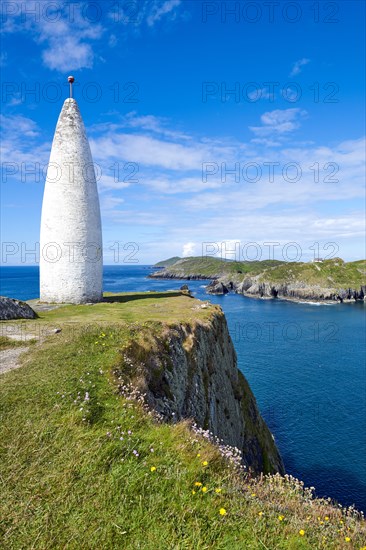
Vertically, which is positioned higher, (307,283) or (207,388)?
(307,283)

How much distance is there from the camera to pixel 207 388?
20.0 meters

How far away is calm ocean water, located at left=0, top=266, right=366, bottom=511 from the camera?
3234 cm

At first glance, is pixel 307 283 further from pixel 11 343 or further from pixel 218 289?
pixel 11 343

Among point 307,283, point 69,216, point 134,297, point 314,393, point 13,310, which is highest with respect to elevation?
point 69,216

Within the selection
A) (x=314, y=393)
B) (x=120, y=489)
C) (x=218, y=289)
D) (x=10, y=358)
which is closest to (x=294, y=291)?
(x=218, y=289)

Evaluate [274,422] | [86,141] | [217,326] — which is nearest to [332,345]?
[274,422]

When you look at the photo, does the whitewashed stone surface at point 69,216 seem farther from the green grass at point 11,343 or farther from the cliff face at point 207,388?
the green grass at point 11,343

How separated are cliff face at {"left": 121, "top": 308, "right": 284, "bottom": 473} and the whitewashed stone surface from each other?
11650 millimetres

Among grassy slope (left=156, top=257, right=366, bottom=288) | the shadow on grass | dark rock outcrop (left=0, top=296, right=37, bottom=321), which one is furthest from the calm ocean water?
grassy slope (left=156, top=257, right=366, bottom=288)

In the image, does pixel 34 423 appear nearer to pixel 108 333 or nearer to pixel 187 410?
pixel 108 333

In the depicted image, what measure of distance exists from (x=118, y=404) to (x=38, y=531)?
410 cm

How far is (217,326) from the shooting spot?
2475 centimetres

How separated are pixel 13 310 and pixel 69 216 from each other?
386 inches

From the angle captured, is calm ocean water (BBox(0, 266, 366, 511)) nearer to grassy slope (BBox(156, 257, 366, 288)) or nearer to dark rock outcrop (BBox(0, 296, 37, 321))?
dark rock outcrop (BBox(0, 296, 37, 321))
